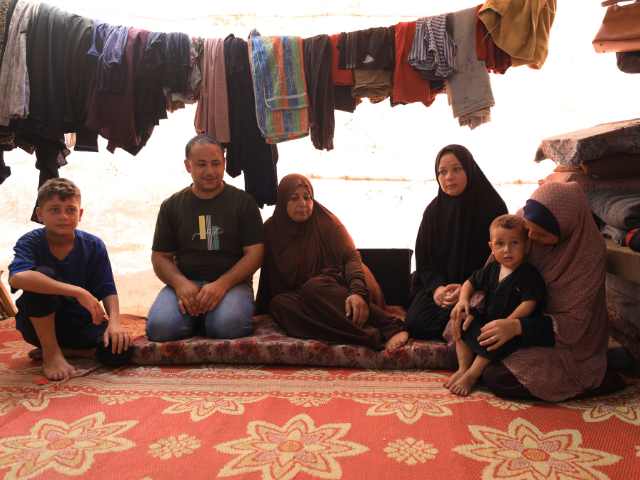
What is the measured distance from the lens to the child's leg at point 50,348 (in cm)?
212

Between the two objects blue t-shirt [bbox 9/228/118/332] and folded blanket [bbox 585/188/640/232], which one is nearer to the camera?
folded blanket [bbox 585/188/640/232]

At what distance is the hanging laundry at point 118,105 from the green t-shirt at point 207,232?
1.99 feet

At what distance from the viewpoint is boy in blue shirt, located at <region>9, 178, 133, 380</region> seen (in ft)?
6.89

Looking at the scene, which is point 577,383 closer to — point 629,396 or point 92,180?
point 629,396

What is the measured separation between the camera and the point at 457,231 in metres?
2.49

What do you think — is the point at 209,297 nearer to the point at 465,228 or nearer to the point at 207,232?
the point at 207,232

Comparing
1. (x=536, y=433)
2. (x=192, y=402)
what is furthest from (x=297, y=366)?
(x=536, y=433)

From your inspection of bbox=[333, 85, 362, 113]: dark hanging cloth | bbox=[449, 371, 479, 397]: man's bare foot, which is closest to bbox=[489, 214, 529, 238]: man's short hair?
bbox=[449, 371, 479, 397]: man's bare foot

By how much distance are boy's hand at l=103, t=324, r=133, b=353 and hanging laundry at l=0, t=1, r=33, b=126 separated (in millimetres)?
1561

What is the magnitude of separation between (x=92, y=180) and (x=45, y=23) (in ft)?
4.36

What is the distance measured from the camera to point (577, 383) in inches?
71.1

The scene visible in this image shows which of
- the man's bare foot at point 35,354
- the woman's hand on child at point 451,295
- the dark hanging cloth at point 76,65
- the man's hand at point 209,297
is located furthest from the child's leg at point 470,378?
the dark hanging cloth at point 76,65

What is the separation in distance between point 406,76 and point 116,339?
227cm

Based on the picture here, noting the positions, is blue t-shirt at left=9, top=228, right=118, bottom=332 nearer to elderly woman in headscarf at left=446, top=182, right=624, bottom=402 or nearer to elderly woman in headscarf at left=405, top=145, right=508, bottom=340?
elderly woman in headscarf at left=405, top=145, right=508, bottom=340
